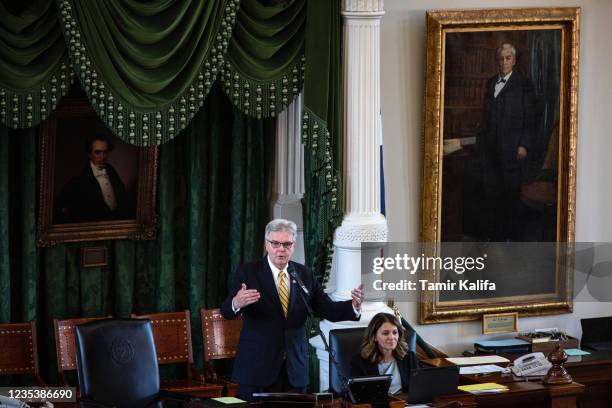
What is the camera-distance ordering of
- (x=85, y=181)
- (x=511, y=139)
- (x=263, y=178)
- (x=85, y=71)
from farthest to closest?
(x=511, y=139), (x=263, y=178), (x=85, y=181), (x=85, y=71)

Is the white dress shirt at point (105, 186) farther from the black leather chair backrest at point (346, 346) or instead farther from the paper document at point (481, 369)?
the paper document at point (481, 369)

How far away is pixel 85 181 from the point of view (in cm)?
779

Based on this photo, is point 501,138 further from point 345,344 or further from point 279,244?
point 279,244

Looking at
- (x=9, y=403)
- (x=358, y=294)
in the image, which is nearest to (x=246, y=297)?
(x=358, y=294)

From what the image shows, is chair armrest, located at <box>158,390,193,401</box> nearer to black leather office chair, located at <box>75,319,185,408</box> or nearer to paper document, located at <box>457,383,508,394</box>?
black leather office chair, located at <box>75,319,185,408</box>

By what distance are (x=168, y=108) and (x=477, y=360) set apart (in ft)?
8.60

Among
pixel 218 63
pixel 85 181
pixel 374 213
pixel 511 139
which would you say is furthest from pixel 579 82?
pixel 85 181

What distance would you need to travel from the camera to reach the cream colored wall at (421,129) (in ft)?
28.3

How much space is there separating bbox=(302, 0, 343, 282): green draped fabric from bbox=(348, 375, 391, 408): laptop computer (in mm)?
1743

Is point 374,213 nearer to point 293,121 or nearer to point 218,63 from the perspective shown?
point 293,121

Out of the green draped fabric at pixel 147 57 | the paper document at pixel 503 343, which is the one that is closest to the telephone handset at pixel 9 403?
the green draped fabric at pixel 147 57

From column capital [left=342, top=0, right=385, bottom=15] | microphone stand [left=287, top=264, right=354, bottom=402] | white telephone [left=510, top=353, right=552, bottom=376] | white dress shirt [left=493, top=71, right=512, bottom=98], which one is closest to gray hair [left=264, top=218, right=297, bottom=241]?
microphone stand [left=287, top=264, right=354, bottom=402]

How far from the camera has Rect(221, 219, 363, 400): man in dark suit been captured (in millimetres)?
6547

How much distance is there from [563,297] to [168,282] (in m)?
3.05
